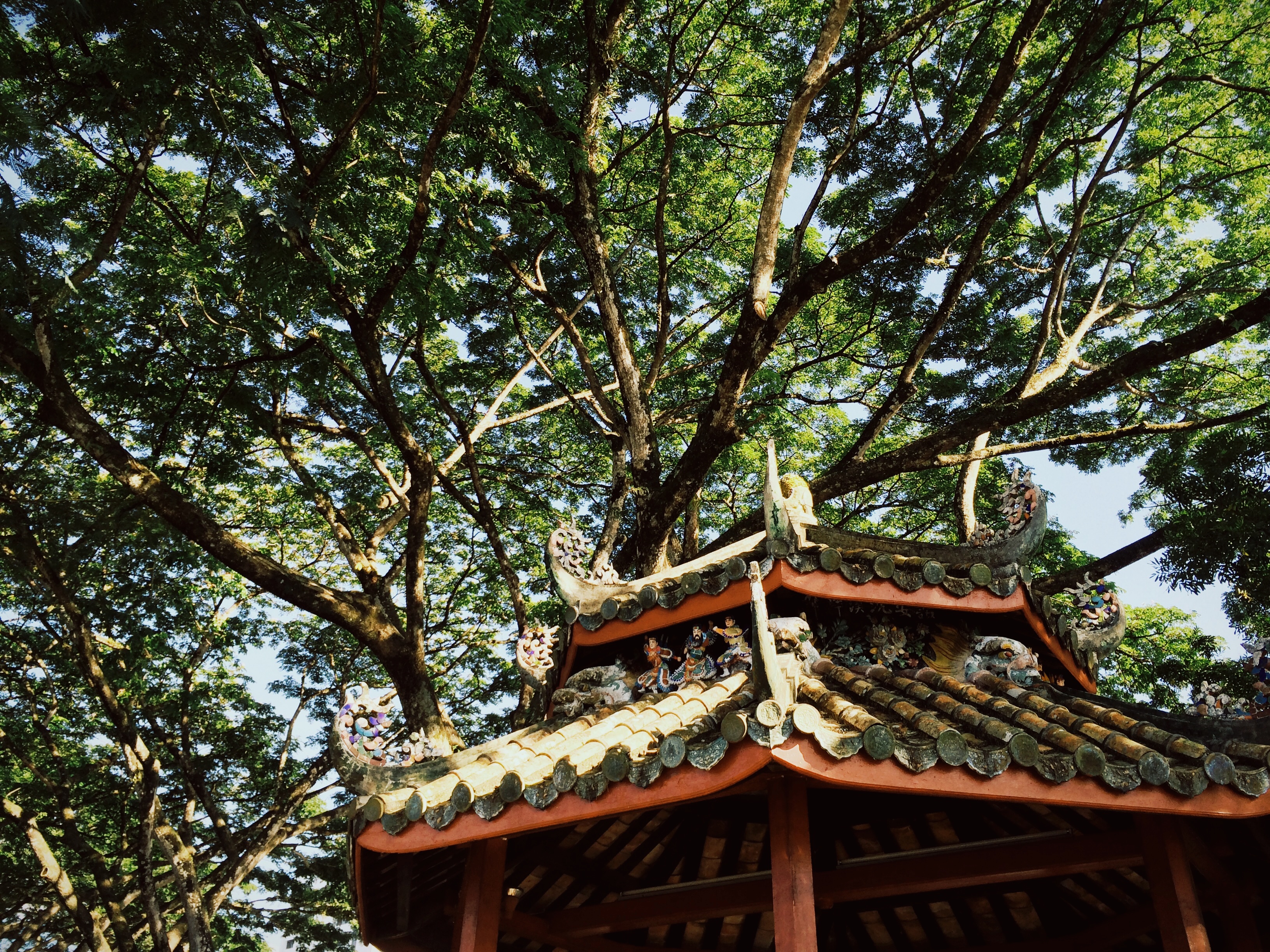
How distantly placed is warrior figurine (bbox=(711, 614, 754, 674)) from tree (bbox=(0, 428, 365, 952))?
598 cm

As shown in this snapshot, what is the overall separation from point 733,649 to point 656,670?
624 mm

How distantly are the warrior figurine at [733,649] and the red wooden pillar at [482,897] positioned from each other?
1.76 meters

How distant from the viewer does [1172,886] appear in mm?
5035

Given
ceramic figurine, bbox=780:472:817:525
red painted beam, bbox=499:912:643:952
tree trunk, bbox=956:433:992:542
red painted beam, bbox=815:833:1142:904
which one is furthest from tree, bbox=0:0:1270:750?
red painted beam, bbox=815:833:1142:904

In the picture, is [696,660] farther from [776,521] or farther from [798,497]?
[798,497]

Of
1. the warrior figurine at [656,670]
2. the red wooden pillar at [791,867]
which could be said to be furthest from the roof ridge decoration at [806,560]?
the red wooden pillar at [791,867]

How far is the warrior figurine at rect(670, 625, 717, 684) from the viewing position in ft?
22.2

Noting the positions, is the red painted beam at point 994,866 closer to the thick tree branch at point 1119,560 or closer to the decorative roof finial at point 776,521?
the decorative roof finial at point 776,521

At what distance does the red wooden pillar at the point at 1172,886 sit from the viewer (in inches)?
193

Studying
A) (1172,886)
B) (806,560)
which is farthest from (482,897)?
(1172,886)

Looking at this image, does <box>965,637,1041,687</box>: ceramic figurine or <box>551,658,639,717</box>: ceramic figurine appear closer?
<box>965,637,1041,687</box>: ceramic figurine

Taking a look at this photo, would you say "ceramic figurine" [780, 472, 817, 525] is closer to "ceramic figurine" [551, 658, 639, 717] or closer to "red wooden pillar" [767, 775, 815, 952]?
"ceramic figurine" [551, 658, 639, 717]

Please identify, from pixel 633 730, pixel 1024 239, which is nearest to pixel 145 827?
pixel 633 730

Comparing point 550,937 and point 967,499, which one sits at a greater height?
point 967,499
